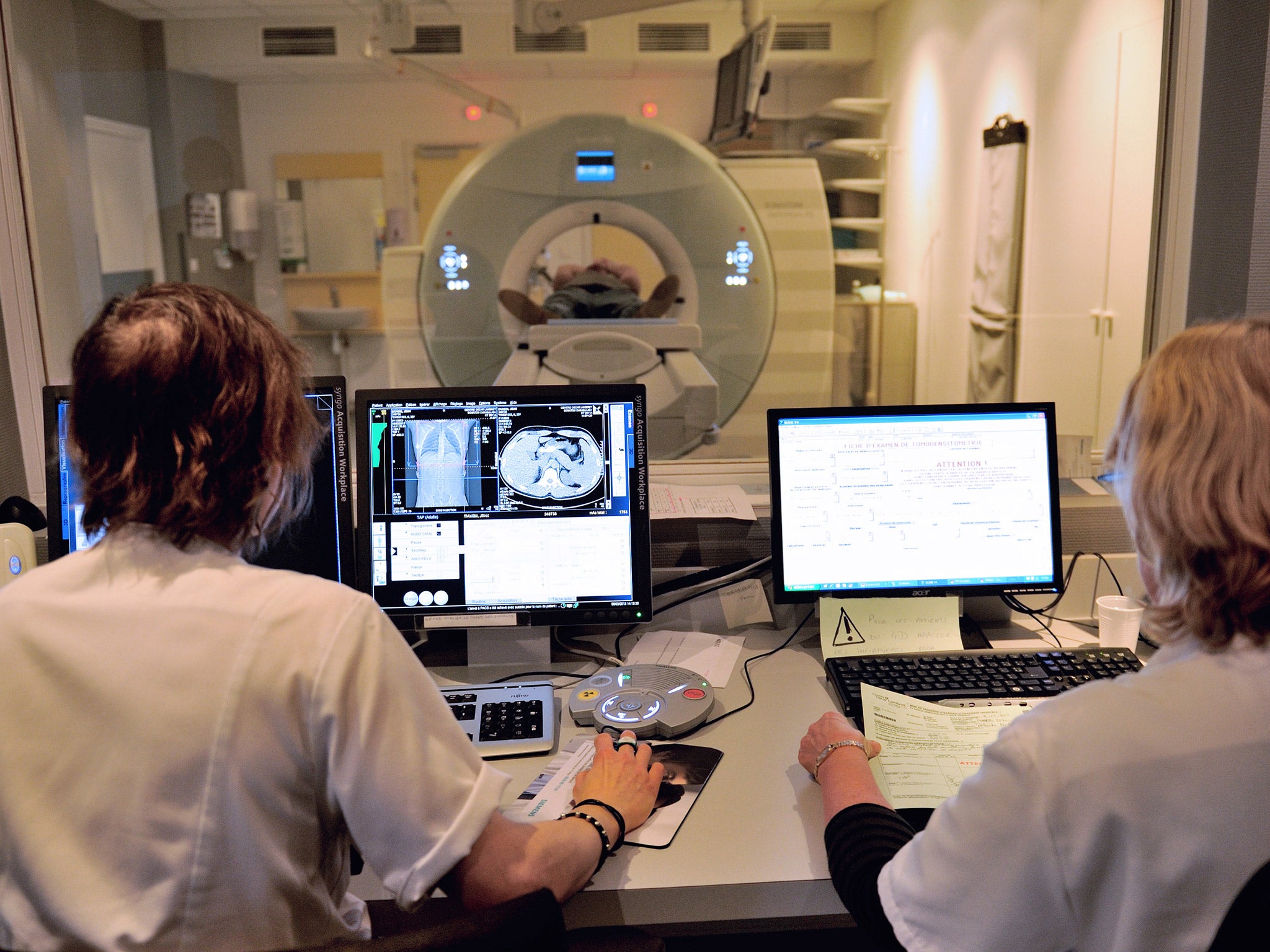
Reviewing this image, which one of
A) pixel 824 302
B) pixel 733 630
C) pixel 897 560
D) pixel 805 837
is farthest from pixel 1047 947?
pixel 824 302

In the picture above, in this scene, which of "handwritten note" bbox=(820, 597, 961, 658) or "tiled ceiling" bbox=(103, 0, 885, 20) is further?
"tiled ceiling" bbox=(103, 0, 885, 20)

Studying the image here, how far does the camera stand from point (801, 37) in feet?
15.9

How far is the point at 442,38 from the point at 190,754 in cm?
413

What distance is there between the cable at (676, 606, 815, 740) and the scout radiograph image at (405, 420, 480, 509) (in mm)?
464

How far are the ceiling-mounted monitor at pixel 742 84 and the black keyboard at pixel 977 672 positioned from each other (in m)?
2.56

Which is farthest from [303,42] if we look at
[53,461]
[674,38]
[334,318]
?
[53,461]

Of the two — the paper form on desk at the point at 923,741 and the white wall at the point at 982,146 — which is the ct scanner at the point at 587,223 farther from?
the paper form on desk at the point at 923,741

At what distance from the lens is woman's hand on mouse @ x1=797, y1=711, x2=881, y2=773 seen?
1.12 meters

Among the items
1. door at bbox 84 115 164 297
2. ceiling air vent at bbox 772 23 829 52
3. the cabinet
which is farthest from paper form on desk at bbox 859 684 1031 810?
door at bbox 84 115 164 297

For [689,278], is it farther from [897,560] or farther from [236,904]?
[236,904]

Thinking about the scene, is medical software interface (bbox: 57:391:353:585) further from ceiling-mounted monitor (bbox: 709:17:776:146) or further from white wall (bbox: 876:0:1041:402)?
white wall (bbox: 876:0:1041:402)

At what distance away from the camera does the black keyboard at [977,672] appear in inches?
51.2

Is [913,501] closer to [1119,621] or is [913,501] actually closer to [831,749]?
[1119,621]

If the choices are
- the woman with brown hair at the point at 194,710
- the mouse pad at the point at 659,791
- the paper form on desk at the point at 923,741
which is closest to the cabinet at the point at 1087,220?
the paper form on desk at the point at 923,741
